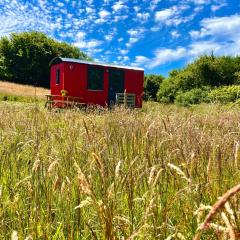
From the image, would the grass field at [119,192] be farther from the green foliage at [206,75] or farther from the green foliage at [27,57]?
the green foliage at [27,57]

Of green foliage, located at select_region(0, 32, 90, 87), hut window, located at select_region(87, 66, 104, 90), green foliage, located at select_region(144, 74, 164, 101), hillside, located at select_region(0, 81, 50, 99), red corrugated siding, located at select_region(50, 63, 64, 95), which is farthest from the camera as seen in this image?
green foliage, located at select_region(0, 32, 90, 87)

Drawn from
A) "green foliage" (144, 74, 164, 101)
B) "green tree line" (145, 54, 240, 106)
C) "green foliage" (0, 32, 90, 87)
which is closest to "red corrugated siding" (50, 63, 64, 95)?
"green tree line" (145, 54, 240, 106)

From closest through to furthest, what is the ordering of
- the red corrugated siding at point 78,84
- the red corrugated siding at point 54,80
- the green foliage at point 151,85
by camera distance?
the red corrugated siding at point 78,84 → the red corrugated siding at point 54,80 → the green foliage at point 151,85

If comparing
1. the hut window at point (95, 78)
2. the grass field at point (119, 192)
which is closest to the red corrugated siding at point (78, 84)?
the hut window at point (95, 78)

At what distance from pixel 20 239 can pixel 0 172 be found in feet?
3.89

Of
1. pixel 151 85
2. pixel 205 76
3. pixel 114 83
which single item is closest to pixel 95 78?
pixel 114 83

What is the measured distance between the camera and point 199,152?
2834 millimetres

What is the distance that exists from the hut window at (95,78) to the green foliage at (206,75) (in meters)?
13.6

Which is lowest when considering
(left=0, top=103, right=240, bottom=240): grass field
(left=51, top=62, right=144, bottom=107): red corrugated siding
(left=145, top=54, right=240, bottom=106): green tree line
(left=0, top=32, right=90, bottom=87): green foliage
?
(left=0, top=103, right=240, bottom=240): grass field

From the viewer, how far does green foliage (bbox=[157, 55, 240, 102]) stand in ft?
109

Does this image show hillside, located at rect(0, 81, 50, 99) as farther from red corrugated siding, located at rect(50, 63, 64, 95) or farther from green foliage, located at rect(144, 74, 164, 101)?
green foliage, located at rect(144, 74, 164, 101)

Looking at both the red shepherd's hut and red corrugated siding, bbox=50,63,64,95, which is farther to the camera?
red corrugated siding, bbox=50,63,64,95

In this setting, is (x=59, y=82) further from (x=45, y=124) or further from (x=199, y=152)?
(x=199, y=152)

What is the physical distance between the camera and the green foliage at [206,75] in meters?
33.2
